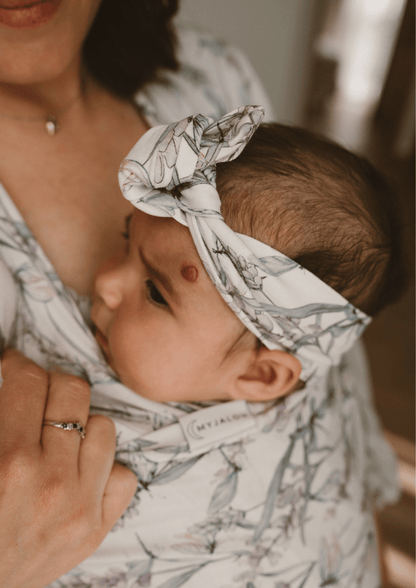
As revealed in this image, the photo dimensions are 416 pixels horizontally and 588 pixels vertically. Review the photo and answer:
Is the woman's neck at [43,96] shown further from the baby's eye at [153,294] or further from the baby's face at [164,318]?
the baby's eye at [153,294]

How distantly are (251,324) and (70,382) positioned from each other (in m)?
0.30

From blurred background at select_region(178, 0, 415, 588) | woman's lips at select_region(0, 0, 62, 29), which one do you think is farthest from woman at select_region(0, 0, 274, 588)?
blurred background at select_region(178, 0, 415, 588)

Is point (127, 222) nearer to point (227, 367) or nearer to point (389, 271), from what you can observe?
point (227, 367)

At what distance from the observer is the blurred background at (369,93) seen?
5.08 ft

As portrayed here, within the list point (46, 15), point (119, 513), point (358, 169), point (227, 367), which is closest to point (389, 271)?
point (358, 169)

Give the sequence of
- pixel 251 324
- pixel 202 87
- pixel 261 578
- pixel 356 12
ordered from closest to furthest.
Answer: pixel 251 324 < pixel 261 578 < pixel 202 87 < pixel 356 12

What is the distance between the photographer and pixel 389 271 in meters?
0.76

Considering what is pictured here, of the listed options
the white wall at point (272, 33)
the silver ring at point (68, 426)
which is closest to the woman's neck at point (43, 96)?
the silver ring at point (68, 426)

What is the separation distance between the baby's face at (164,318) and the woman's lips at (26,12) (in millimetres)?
327

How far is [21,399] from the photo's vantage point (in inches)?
23.1

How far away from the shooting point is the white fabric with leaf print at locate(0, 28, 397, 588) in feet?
2.40

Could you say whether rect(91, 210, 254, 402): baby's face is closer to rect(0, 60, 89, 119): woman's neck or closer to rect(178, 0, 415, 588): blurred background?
rect(0, 60, 89, 119): woman's neck

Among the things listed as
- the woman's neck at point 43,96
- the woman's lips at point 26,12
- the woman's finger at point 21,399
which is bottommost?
the woman's finger at point 21,399

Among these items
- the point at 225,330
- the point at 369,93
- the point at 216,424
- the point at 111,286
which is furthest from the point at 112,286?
the point at 369,93
